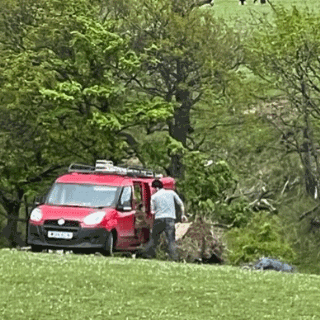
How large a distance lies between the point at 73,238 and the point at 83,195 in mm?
1759

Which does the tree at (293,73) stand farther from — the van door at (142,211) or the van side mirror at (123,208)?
the van side mirror at (123,208)

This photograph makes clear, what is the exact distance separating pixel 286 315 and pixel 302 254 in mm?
39498

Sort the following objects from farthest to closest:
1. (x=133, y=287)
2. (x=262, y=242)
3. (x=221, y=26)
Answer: (x=221, y=26), (x=262, y=242), (x=133, y=287)

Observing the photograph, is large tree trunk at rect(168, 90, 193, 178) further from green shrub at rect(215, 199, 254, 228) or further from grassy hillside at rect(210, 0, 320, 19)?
grassy hillside at rect(210, 0, 320, 19)

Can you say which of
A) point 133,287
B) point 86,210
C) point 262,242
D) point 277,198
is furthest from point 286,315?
point 277,198

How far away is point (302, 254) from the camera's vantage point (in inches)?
2208

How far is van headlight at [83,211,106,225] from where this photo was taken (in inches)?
1088

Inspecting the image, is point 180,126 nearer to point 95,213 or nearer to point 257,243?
point 257,243

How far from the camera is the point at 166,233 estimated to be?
2661cm

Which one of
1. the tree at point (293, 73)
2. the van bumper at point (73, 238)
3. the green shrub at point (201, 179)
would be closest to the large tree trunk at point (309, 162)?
the tree at point (293, 73)

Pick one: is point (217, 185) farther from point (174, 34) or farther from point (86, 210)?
point (86, 210)

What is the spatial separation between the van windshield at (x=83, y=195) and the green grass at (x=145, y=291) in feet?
20.3

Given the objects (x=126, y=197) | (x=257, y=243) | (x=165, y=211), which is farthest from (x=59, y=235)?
(x=257, y=243)

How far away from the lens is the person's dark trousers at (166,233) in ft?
86.7
